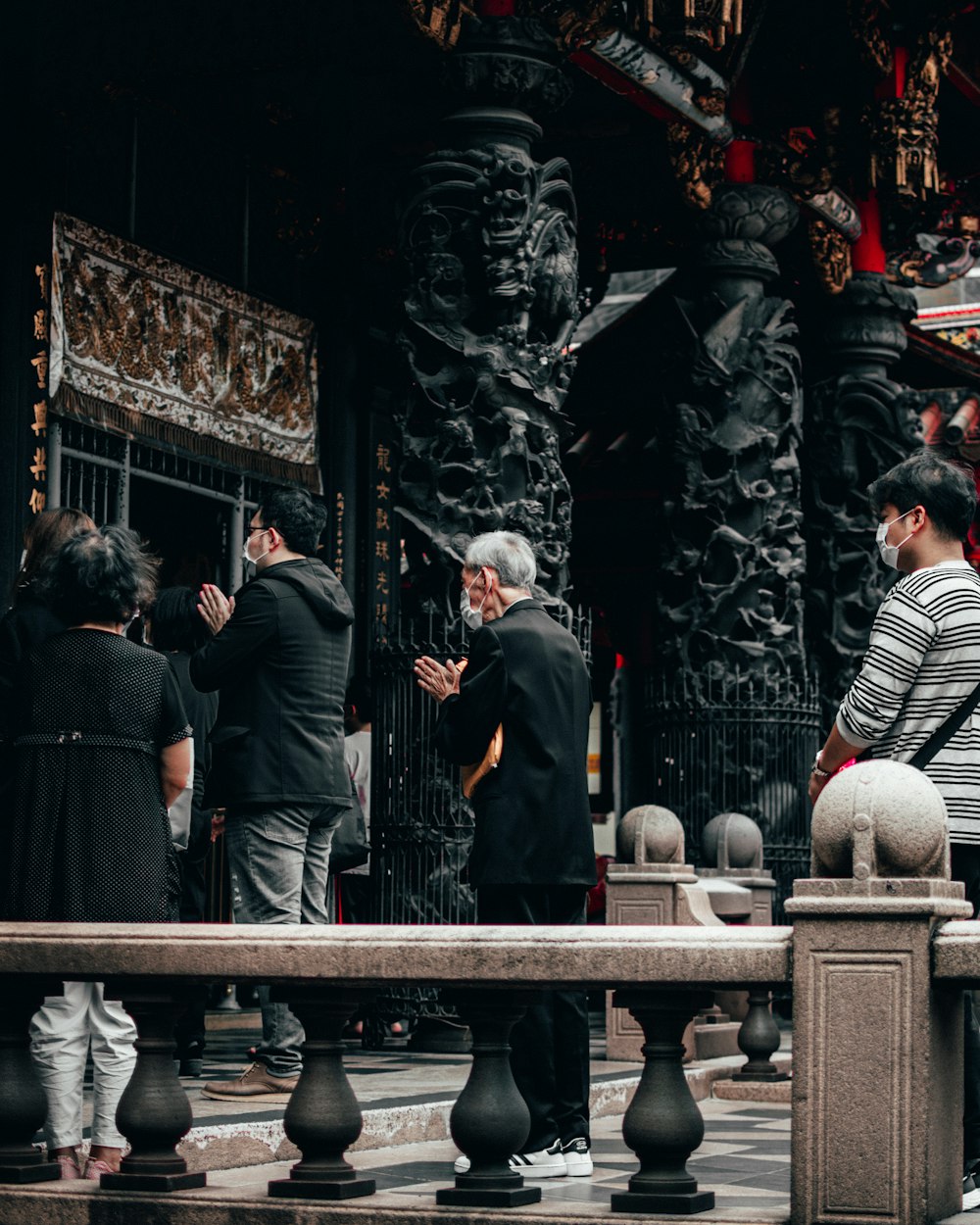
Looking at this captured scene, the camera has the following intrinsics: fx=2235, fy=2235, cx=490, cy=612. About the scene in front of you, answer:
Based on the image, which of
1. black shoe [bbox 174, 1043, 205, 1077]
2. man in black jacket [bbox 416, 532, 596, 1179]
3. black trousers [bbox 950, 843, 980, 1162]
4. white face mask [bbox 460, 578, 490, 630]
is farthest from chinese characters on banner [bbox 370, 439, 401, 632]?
black trousers [bbox 950, 843, 980, 1162]

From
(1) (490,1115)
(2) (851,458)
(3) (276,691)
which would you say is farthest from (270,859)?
(2) (851,458)

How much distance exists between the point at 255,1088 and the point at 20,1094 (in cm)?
217

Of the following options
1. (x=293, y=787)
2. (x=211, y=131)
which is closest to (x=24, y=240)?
(x=211, y=131)

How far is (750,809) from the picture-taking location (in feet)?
40.0

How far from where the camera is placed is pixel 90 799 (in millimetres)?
5520

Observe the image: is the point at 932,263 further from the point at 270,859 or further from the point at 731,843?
the point at 270,859

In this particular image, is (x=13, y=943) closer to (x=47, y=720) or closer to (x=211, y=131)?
(x=47, y=720)

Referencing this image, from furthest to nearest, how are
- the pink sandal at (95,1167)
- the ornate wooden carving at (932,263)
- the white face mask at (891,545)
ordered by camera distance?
the ornate wooden carving at (932,263), the white face mask at (891,545), the pink sandal at (95,1167)

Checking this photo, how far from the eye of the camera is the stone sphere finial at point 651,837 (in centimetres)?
966

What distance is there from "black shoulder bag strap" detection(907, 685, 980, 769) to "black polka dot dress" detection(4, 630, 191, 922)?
189 centimetres

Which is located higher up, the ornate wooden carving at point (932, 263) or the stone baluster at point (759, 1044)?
the ornate wooden carving at point (932, 263)

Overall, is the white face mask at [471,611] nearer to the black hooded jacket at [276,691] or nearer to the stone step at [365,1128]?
the black hooded jacket at [276,691]

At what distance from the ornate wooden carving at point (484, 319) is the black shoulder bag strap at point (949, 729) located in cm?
383

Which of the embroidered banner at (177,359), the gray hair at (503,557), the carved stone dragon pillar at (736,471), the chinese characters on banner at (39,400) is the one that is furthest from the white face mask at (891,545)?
the carved stone dragon pillar at (736,471)
